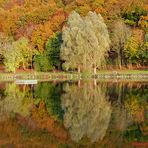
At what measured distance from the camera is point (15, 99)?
101 feet

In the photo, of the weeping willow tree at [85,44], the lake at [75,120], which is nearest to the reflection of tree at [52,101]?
the lake at [75,120]

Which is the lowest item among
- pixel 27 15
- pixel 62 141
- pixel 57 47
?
pixel 62 141

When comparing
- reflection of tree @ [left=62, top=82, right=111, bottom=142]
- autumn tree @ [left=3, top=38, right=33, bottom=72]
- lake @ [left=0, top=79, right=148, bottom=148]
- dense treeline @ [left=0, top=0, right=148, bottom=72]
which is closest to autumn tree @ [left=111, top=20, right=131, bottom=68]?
dense treeline @ [left=0, top=0, right=148, bottom=72]

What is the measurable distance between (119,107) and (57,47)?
A: 41.4 m

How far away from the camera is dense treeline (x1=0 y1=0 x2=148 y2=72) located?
56.8 metres

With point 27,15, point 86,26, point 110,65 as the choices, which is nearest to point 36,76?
point 86,26

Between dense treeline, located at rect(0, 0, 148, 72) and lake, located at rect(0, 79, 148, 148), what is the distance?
24.5 metres

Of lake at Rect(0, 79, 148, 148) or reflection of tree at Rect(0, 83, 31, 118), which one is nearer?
lake at Rect(0, 79, 148, 148)

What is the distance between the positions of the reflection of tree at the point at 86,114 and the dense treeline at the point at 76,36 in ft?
76.1

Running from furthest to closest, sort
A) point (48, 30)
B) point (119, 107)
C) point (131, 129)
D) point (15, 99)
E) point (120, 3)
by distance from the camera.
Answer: point (120, 3) → point (48, 30) → point (15, 99) → point (119, 107) → point (131, 129)

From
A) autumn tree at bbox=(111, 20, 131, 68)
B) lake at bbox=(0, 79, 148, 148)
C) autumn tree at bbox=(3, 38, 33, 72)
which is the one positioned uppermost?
autumn tree at bbox=(111, 20, 131, 68)

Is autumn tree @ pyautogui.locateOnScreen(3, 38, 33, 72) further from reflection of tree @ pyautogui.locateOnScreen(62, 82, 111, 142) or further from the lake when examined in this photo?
the lake

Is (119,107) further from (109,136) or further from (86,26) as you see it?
(86,26)

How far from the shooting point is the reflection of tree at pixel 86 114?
1845 cm
